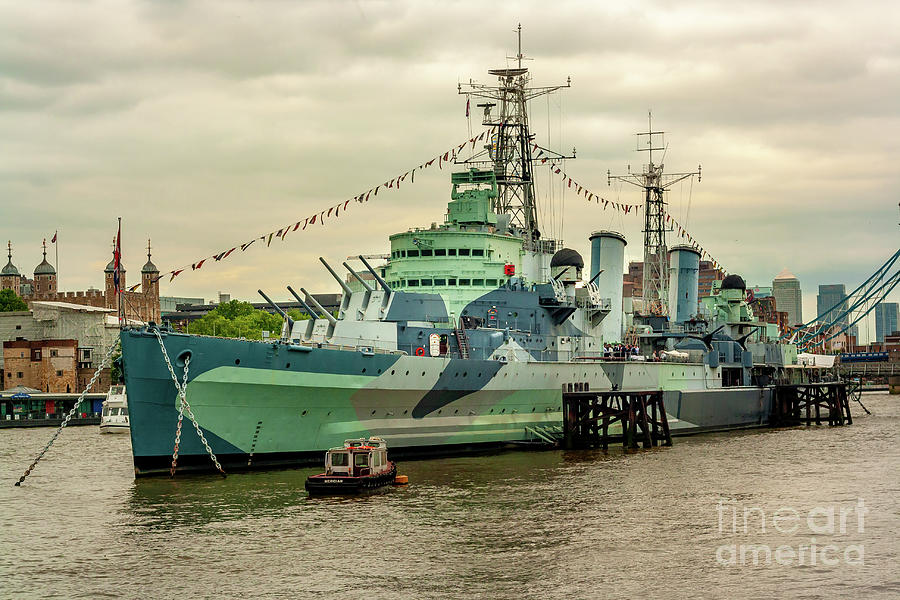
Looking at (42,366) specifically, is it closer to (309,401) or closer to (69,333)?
(69,333)

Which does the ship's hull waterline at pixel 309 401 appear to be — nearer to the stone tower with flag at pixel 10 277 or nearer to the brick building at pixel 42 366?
the brick building at pixel 42 366

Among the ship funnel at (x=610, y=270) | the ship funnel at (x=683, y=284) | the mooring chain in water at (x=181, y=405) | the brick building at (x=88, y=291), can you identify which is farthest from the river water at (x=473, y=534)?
the brick building at (x=88, y=291)

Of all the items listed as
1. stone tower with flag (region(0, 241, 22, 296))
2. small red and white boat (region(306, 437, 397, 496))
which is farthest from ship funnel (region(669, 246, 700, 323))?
stone tower with flag (region(0, 241, 22, 296))

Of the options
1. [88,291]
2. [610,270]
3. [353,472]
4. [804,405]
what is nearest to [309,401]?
[353,472]

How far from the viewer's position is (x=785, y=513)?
23438mm

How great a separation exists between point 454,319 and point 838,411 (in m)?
29.4

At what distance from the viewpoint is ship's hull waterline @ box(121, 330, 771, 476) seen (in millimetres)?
27031

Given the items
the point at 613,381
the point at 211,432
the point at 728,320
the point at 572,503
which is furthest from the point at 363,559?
the point at 728,320

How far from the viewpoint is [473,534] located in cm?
2095

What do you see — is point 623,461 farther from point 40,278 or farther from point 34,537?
point 40,278

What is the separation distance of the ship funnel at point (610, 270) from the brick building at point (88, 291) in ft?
192

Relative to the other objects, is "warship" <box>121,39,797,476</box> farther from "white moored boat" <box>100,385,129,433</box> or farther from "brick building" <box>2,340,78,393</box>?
"brick building" <box>2,340,78,393</box>

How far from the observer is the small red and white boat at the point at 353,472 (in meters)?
25.2

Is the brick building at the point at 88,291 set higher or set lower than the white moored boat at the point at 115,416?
higher
